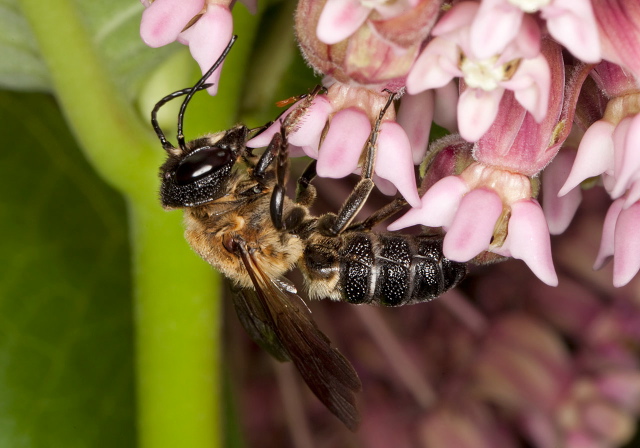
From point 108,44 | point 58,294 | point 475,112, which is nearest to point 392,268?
point 475,112

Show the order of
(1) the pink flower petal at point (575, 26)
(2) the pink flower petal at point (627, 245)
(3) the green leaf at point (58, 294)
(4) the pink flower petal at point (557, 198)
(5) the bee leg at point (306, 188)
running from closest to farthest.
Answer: (1) the pink flower petal at point (575, 26) < (2) the pink flower petal at point (627, 245) < (4) the pink flower petal at point (557, 198) < (5) the bee leg at point (306, 188) < (3) the green leaf at point (58, 294)

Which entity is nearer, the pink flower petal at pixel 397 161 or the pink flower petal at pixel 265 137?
the pink flower petal at pixel 397 161

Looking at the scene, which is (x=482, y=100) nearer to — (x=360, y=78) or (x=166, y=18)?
(x=360, y=78)

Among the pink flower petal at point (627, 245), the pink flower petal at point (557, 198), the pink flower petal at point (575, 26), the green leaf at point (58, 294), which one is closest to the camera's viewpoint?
the pink flower petal at point (575, 26)

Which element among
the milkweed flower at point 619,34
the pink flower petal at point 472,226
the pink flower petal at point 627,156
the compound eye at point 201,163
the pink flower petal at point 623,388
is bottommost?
the pink flower petal at point 623,388

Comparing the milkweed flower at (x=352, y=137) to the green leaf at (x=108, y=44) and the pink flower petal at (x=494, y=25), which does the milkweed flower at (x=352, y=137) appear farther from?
the green leaf at (x=108, y=44)

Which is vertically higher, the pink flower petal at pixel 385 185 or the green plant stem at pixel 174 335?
the pink flower petal at pixel 385 185

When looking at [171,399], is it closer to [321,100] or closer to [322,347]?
[322,347]

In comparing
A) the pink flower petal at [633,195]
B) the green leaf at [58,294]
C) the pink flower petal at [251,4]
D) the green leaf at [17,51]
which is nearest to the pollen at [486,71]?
the pink flower petal at [633,195]
